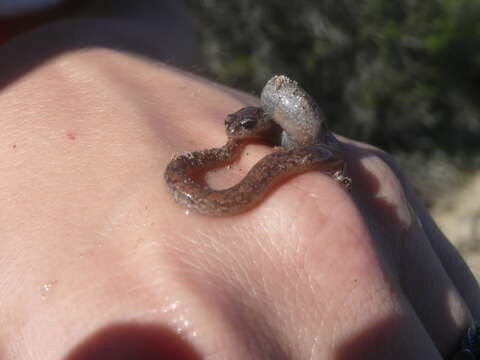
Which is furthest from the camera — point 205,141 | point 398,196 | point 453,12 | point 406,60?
point 453,12

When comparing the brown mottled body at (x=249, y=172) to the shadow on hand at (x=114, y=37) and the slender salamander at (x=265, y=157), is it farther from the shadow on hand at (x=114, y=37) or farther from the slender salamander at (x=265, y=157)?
the shadow on hand at (x=114, y=37)

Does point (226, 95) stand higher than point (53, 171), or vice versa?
point (226, 95)

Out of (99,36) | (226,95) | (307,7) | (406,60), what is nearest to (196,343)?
(226,95)

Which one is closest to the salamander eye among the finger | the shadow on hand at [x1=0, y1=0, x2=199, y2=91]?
the finger

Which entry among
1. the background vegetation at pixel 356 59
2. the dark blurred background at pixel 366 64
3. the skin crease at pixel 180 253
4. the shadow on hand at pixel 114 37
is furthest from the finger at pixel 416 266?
the background vegetation at pixel 356 59

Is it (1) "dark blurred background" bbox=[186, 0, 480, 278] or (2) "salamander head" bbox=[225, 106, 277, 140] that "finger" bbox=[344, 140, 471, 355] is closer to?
(2) "salamander head" bbox=[225, 106, 277, 140]

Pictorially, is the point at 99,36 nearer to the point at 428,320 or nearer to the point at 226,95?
the point at 226,95
